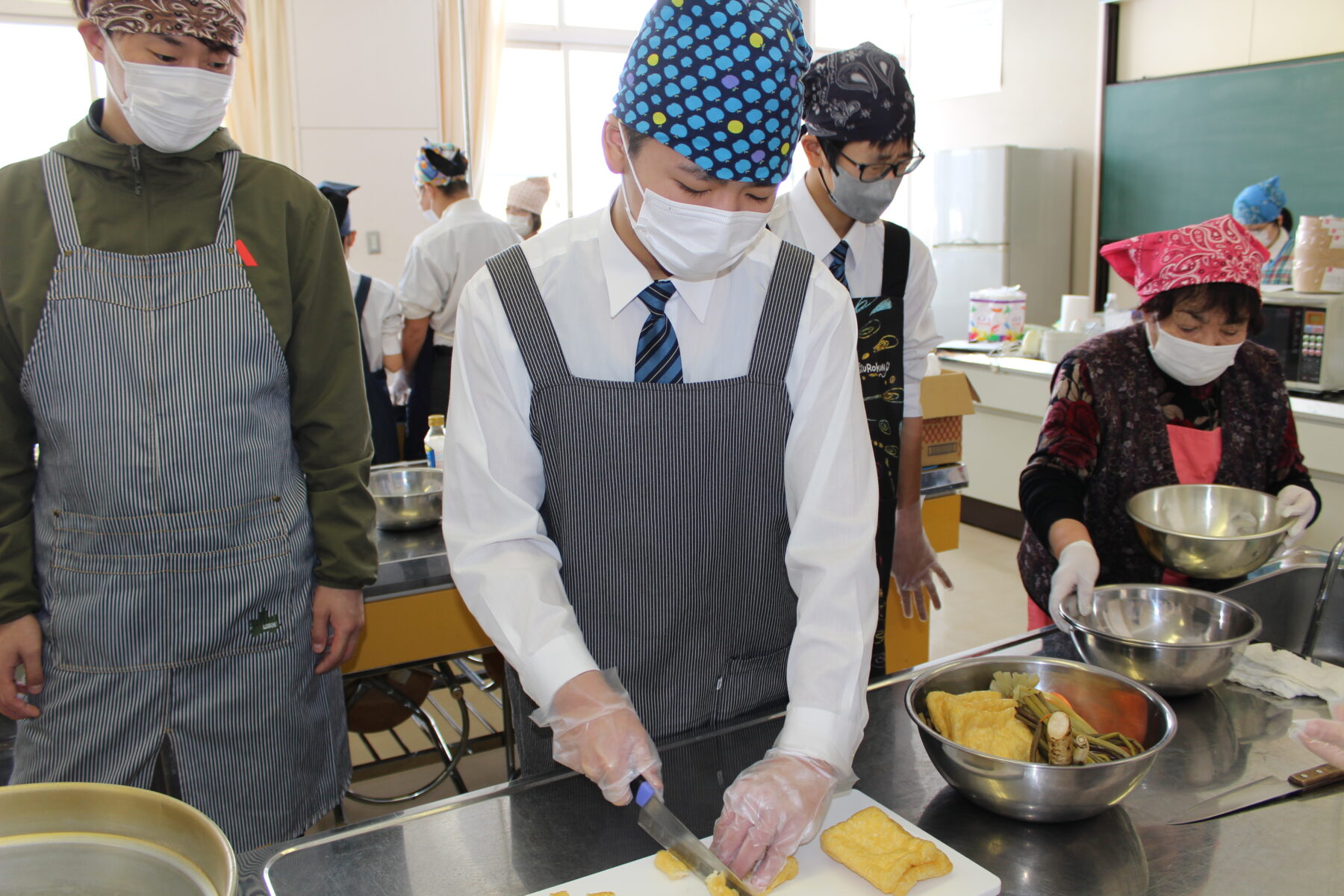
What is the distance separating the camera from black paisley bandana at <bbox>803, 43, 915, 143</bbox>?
5.65ft

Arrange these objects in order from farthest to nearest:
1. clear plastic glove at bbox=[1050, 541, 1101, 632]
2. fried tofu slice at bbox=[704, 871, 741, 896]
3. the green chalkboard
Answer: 1. the green chalkboard
2. clear plastic glove at bbox=[1050, 541, 1101, 632]
3. fried tofu slice at bbox=[704, 871, 741, 896]

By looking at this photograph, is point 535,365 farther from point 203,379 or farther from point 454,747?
point 454,747

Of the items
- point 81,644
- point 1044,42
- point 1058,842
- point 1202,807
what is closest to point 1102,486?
point 1202,807

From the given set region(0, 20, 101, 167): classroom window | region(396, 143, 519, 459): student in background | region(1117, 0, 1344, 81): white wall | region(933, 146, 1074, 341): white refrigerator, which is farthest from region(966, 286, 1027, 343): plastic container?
region(0, 20, 101, 167): classroom window

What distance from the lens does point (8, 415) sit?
1.36 m

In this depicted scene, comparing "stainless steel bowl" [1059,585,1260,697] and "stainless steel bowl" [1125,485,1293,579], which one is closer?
"stainless steel bowl" [1059,585,1260,697]

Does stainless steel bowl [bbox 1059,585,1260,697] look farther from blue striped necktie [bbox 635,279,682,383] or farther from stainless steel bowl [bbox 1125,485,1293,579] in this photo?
blue striped necktie [bbox 635,279,682,383]

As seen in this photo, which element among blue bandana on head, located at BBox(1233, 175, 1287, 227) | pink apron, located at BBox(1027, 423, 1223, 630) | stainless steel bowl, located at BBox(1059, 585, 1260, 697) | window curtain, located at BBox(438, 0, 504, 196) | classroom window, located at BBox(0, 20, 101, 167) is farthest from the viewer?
window curtain, located at BBox(438, 0, 504, 196)

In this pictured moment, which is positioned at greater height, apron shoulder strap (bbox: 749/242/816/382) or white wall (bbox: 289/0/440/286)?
white wall (bbox: 289/0/440/286)

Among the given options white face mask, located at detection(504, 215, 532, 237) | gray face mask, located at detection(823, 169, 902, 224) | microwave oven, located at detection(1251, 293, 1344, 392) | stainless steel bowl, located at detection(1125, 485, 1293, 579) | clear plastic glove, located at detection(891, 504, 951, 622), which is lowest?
clear plastic glove, located at detection(891, 504, 951, 622)

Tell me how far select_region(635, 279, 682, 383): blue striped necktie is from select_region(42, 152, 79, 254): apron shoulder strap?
809 millimetres

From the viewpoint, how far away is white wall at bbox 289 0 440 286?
18.2 ft

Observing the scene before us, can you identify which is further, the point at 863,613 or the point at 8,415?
the point at 8,415

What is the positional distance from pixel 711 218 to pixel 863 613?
467mm
